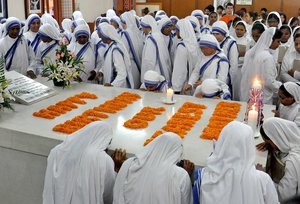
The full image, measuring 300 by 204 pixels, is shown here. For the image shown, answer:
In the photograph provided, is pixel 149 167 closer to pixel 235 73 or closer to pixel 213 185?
pixel 213 185

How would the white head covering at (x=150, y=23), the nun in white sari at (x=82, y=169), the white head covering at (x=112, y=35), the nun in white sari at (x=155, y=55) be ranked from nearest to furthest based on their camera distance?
the nun in white sari at (x=82, y=169), the white head covering at (x=112, y=35), the nun in white sari at (x=155, y=55), the white head covering at (x=150, y=23)

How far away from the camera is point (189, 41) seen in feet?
18.5

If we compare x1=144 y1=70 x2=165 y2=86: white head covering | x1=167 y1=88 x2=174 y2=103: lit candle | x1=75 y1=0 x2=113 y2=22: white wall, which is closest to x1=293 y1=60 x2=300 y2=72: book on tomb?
x1=144 y1=70 x2=165 y2=86: white head covering

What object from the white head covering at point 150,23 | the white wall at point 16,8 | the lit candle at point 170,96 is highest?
the white wall at point 16,8

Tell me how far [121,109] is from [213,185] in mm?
1731

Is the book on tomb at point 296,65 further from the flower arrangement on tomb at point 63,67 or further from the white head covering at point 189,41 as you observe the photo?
the flower arrangement on tomb at point 63,67

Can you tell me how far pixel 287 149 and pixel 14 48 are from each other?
4.09 meters

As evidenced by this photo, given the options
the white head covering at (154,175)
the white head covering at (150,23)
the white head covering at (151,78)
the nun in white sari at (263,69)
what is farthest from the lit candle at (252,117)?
the white head covering at (150,23)

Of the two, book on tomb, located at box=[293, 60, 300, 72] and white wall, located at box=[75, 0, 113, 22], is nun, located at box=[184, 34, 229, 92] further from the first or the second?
white wall, located at box=[75, 0, 113, 22]

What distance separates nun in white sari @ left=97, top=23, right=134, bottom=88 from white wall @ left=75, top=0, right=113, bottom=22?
271 inches

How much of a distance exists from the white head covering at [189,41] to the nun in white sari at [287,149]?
2.76 m

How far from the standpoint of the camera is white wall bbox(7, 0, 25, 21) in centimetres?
894

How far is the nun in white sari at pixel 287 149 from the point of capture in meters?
2.68

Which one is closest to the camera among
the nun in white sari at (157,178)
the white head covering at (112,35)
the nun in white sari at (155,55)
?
the nun in white sari at (157,178)
